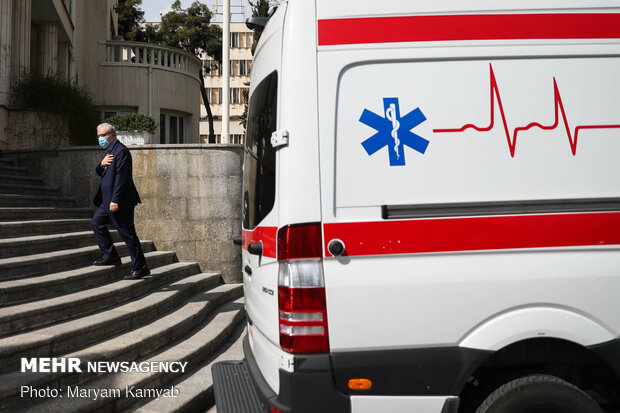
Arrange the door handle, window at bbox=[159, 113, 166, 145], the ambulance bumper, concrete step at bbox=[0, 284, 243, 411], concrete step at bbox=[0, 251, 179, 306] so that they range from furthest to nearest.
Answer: window at bbox=[159, 113, 166, 145]
concrete step at bbox=[0, 251, 179, 306]
concrete step at bbox=[0, 284, 243, 411]
the door handle
the ambulance bumper

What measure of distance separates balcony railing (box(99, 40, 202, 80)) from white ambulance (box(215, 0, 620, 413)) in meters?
19.6

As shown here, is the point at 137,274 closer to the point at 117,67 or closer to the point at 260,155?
the point at 260,155

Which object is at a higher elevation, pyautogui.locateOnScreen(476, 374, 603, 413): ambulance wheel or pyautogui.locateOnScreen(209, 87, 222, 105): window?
pyautogui.locateOnScreen(209, 87, 222, 105): window

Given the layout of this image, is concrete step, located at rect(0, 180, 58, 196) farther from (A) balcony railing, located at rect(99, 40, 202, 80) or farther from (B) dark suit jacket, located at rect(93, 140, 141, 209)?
(A) balcony railing, located at rect(99, 40, 202, 80)

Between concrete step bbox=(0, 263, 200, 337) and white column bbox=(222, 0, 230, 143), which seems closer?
concrete step bbox=(0, 263, 200, 337)

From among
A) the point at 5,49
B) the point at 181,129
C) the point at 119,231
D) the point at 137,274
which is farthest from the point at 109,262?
the point at 181,129

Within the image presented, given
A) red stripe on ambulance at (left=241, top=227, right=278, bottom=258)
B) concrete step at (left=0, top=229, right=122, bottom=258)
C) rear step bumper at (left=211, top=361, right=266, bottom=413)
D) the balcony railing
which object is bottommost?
rear step bumper at (left=211, top=361, right=266, bottom=413)

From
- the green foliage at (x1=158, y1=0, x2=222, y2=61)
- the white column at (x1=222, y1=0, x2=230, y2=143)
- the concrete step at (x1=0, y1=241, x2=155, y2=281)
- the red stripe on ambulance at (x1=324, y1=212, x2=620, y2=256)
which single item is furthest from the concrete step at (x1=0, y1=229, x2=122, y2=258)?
the green foliage at (x1=158, y1=0, x2=222, y2=61)

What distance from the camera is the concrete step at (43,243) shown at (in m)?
6.32

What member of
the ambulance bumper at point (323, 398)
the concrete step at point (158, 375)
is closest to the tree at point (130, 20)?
the concrete step at point (158, 375)

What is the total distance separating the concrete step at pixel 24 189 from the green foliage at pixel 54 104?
2.18 m

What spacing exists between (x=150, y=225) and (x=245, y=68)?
7111 centimetres

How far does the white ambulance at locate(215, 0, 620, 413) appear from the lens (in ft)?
8.82

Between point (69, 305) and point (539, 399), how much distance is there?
4300 mm
